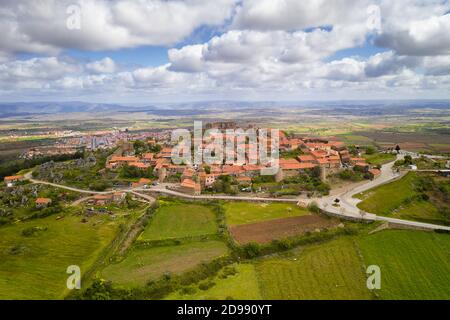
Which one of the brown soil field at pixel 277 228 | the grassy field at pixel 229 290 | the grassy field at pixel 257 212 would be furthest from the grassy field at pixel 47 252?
the brown soil field at pixel 277 228

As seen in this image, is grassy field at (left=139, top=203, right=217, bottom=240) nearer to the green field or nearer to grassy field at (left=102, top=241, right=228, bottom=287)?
grassy field at (left=102, top=241, right=228, bottom=287)

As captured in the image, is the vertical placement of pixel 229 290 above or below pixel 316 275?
below

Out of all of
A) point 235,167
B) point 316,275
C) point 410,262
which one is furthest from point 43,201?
point 410,262

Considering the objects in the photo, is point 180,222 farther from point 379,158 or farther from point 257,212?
point 379,158

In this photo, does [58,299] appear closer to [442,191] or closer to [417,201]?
[417,201]

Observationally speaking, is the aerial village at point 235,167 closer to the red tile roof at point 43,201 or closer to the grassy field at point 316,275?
the red tile roof at point 43,201
